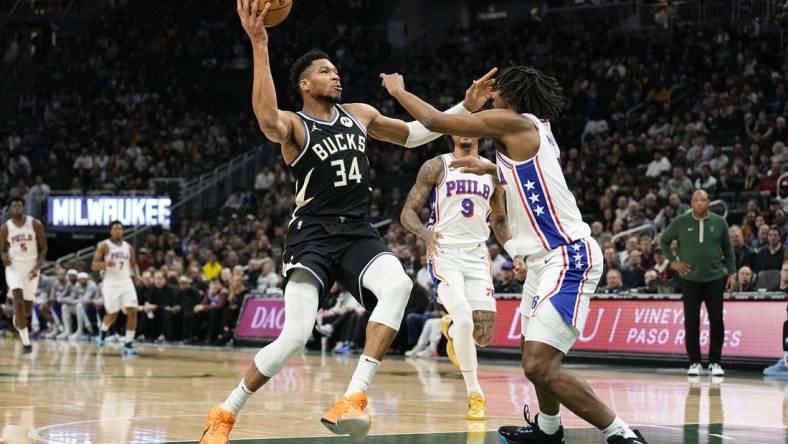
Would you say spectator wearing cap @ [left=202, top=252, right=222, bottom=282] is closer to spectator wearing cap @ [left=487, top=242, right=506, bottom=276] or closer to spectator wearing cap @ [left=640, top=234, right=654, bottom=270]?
spectator wearing cap @ [left=487, top=242, right=506, bottom=276]

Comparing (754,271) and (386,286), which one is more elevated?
(386,286)

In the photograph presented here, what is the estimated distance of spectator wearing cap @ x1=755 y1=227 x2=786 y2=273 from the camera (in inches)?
636

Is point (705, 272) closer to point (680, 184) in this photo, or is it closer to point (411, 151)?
point (680, 184)

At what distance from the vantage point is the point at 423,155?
29.8 meters

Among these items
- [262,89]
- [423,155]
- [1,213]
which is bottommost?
[1,213]

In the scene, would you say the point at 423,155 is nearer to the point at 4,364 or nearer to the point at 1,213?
the point at 1,213

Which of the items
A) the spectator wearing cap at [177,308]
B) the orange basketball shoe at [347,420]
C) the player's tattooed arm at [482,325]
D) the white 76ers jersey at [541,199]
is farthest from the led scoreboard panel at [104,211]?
the orange basketball shoe at [347,420]

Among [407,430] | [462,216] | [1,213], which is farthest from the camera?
[1,213]

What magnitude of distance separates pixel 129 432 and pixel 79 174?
93.4ft

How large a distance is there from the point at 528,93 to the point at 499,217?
2669mm

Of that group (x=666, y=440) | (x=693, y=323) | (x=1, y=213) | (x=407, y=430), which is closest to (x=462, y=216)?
(x=407, y=430)

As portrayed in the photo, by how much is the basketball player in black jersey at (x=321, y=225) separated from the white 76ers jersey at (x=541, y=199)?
29.5 inches

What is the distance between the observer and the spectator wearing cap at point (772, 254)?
53.0ft

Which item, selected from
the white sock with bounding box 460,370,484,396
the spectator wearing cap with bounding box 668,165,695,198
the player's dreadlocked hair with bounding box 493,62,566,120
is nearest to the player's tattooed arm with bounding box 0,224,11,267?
the white sock with bounding box 460,370,484,396
